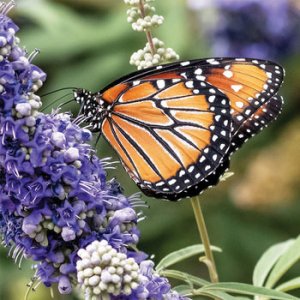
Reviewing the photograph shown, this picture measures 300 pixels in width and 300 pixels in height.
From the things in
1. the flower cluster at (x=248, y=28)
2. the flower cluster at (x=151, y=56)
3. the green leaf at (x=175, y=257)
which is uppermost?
the flower cluster at (x=248, y=28)

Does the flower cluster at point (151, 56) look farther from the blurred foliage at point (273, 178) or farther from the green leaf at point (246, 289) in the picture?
the blurred foliage at point (273, 178)

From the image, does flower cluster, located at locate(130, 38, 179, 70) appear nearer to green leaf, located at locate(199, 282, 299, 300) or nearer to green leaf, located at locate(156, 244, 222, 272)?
green leaf, located at locate(156, 244, 222, 272)

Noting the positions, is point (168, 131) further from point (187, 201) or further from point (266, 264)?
point (187, 201)

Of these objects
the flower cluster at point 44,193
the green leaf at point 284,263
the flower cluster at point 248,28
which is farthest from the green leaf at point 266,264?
the flower cluster at point 248,28

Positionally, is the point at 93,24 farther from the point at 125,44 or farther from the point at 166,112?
the point at 166,112

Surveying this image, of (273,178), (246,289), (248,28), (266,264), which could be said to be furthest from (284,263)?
(248,28)

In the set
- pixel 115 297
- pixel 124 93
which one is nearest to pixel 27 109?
pixel 115 297
